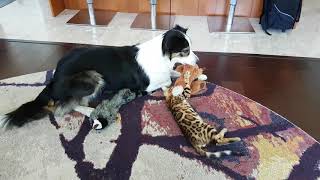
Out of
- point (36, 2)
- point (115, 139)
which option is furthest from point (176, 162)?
point (36, 2)

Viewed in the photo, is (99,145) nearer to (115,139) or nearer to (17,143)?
(115,139)

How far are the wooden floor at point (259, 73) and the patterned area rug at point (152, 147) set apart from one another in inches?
6.2

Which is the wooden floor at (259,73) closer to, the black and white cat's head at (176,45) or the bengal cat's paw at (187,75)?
the bengal cat's paw at (187,75)

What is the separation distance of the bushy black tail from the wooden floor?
2.21ft

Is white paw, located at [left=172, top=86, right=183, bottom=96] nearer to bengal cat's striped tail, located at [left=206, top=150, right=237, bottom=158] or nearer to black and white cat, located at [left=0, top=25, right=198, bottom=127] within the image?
black and white cat, located at [left=0, top=25, right=198, bottom=127]

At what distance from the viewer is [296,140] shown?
158cm

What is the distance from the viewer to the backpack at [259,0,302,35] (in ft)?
8.58

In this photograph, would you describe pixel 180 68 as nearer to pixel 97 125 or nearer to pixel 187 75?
pixel 187 75

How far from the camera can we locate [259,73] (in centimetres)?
221

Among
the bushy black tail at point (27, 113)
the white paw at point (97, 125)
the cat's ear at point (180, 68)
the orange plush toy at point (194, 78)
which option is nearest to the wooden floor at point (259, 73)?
the orange plush toy at point (194, 78)

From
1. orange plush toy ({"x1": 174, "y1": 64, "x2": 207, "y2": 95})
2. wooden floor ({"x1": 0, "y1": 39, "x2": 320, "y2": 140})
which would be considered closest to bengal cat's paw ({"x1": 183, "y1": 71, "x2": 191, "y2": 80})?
orange plush toy ({"x1": 174, "y1": 64, "x2": 207, "y2": 95})

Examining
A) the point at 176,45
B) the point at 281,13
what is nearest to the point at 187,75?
the point at 176,45

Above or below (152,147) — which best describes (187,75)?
above

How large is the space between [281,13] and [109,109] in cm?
190
